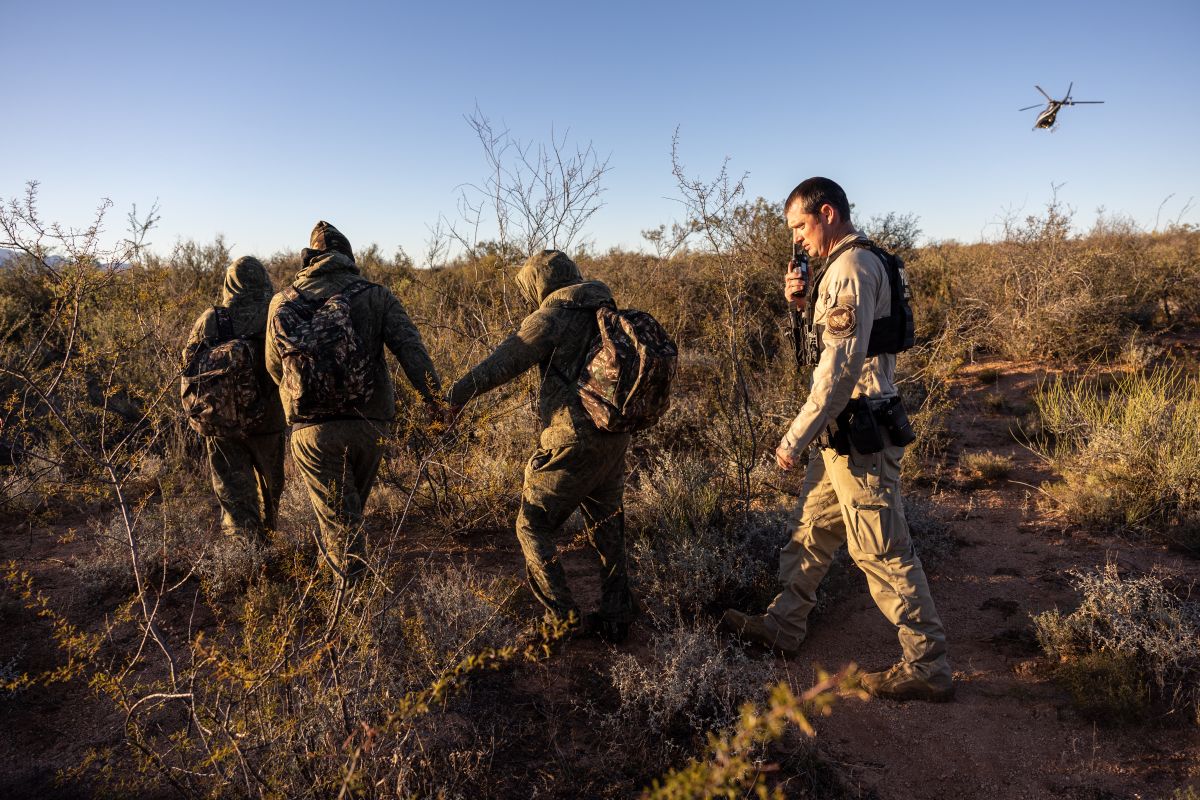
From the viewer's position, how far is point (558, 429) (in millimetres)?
3105

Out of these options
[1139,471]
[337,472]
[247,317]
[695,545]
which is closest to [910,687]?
[695,545]

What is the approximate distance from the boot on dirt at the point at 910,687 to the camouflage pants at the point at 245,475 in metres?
3.74

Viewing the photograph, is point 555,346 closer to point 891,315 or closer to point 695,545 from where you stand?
point 891,315

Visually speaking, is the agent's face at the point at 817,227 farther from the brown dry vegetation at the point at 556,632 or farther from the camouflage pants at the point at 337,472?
the camouflage pants at the point at 337,472

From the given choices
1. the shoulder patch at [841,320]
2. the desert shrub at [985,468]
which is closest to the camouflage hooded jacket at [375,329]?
the shoulder patch at [841,320]

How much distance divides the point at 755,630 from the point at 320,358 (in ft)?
8.39

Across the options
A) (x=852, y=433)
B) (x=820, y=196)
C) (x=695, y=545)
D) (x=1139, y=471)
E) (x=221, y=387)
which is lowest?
(x=695, y=545)

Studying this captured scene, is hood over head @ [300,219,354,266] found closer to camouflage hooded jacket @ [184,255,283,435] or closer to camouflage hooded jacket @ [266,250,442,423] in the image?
camouflage hooded jacket @ [266,250,442,423]

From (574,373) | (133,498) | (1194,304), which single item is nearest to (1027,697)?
(574,373)

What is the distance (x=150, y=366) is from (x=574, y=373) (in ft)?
21.1

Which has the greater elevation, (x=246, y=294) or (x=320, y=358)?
(x=246, y=294)

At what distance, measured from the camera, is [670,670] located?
2883 millimetres

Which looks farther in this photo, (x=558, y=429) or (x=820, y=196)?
(x=558, y=429)

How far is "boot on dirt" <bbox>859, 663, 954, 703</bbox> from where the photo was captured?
2.95 metres
